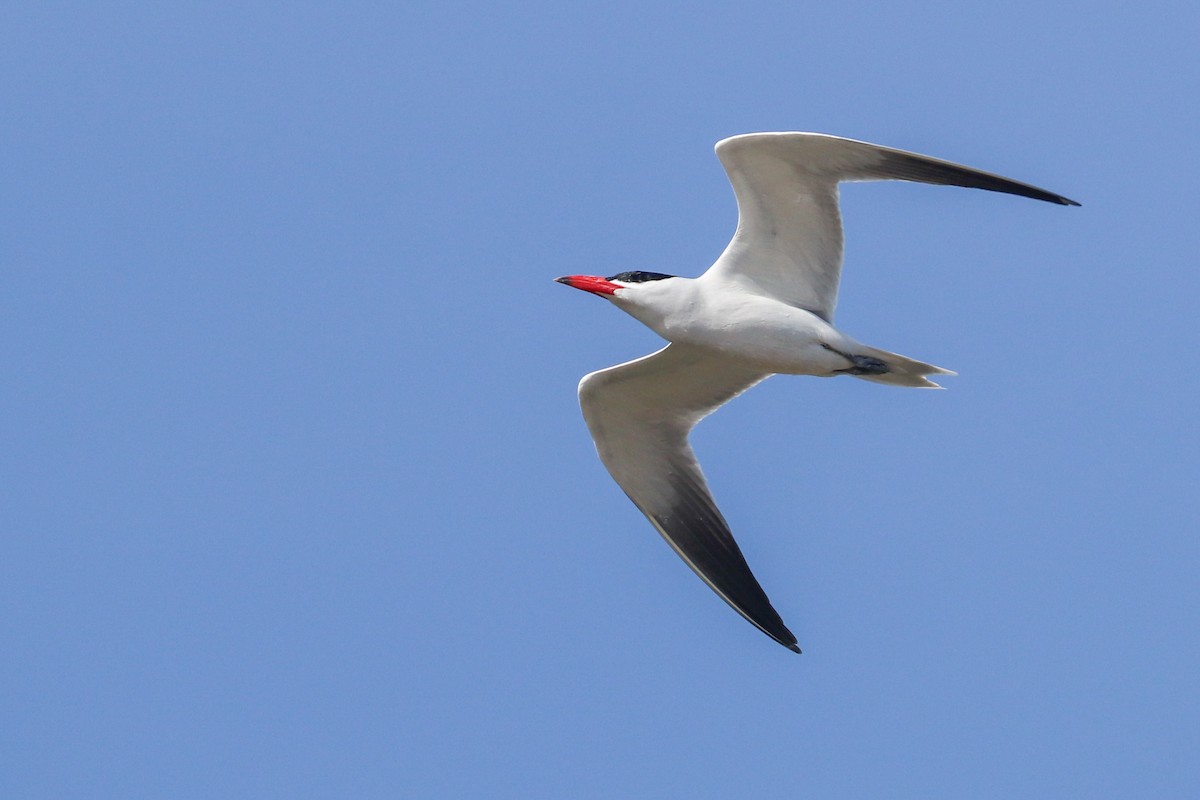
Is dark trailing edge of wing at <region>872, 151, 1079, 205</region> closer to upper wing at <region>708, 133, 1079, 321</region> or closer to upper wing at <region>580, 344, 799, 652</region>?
upper wing at <region>708, 133, 1079, 321</region>

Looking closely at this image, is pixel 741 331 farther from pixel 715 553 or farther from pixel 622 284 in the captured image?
pixel 715 553

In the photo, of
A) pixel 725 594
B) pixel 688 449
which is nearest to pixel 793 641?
pixel 725 594

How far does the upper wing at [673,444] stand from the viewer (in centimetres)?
1280

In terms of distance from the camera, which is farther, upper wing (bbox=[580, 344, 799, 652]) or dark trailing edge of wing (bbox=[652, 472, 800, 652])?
upper wing (bbox=[580, 344, 799, 652])

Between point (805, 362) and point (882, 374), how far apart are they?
573 millimetres

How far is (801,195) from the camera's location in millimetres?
11750

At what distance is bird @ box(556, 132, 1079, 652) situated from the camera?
11516mm

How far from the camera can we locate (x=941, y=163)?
11.4m

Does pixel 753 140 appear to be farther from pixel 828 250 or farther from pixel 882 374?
pixel 882 374

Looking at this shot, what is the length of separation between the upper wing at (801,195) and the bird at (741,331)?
1 centimetres

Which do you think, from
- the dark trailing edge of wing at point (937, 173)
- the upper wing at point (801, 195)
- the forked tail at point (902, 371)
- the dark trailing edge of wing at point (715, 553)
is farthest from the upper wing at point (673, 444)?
the dark trailing edge of wing at point (937, 173)

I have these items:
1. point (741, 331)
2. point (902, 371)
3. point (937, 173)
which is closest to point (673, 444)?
point (741, 331)

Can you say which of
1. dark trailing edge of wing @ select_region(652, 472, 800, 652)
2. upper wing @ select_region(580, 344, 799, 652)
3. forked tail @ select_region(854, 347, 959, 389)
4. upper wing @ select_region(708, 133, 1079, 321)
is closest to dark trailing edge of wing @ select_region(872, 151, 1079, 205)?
upper wing @ select_region(708, 133, 1079, 321)

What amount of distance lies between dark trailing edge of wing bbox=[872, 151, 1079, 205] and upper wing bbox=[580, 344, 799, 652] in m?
2.13
